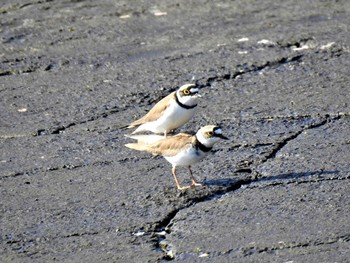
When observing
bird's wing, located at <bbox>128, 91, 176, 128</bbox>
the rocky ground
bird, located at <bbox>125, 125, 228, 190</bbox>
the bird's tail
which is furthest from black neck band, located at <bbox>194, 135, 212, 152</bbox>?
bird's wing, located at <bbox>128, 91, 176, 128</bbox>

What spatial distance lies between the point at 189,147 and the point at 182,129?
166cm

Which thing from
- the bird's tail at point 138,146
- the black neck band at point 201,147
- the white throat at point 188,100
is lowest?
the bird's tail at point 138,146

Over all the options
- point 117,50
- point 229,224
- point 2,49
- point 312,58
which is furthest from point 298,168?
point 2,49

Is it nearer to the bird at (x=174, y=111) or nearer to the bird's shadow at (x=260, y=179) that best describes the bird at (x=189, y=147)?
the bird's shadow at (x=260, y=179)

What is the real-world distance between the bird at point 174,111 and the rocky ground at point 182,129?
330 millimetres

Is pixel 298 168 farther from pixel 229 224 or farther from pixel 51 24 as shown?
pixel 51 24

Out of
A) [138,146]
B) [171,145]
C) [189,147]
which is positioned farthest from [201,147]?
[138,146]

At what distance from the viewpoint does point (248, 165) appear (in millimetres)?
7984

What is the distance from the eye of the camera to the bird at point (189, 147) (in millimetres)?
7465

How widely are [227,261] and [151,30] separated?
Answer: 20.6ft

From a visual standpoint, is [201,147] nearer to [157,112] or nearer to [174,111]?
[174,111]

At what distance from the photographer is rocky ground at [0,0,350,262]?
6777 millimetres

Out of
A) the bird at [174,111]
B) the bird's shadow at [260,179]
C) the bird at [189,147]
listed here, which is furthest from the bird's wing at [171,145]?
the bird at [174,111]

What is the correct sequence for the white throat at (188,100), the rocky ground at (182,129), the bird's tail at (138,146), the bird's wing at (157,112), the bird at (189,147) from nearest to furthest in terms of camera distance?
the rocky ground at (182,129) < the bird at (189,147) < the bird's tail at (138,146) < the white throat at (188,100) < the bird's wing at (157,112)
